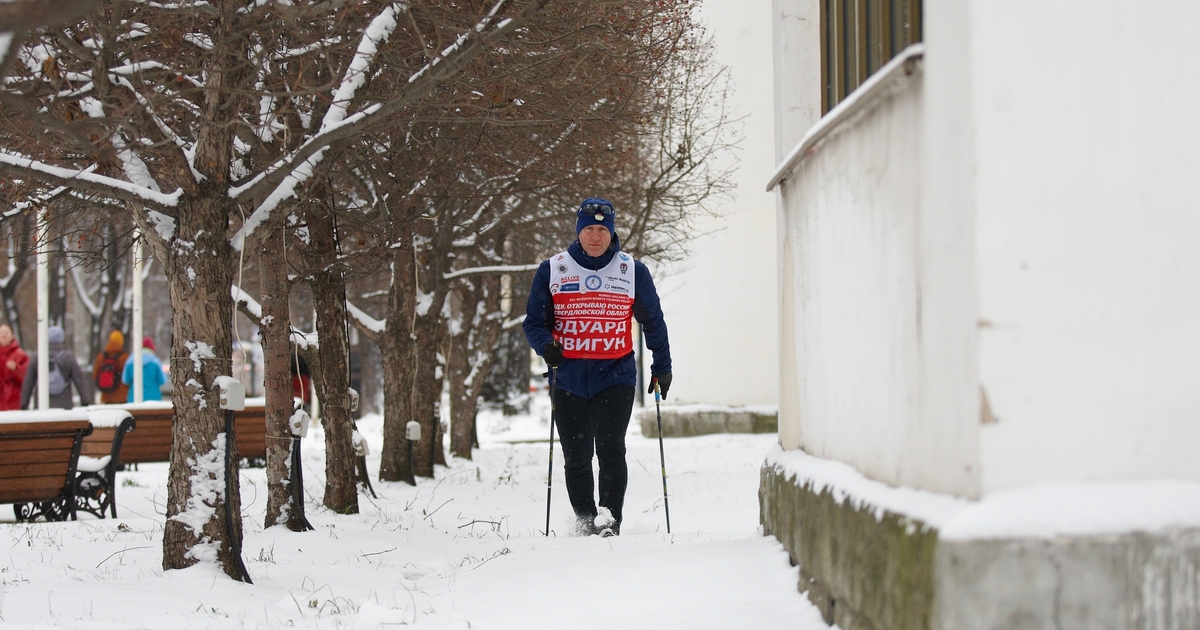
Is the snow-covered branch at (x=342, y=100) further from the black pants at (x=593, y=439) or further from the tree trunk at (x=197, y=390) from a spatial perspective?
the black pants at (x=593, y=439)

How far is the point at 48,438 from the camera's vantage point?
386 inches

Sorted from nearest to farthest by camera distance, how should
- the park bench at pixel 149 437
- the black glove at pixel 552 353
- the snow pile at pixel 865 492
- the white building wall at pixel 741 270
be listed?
1. the snow pile at pixel 865 492
2. the black glove at pixel 552 353
3. the park bench at pixel 149 437
4. the white building wall at pixel 741 270

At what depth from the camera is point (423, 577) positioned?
6301mm

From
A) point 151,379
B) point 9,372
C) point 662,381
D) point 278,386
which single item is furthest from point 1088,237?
point 151,379

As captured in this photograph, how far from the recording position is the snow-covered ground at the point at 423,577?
454 centimetres

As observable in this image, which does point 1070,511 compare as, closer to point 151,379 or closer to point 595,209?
point 595,209

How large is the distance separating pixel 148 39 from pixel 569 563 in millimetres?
3292

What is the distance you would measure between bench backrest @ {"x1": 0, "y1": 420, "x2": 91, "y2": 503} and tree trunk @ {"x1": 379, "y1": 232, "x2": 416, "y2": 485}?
290 centimetres

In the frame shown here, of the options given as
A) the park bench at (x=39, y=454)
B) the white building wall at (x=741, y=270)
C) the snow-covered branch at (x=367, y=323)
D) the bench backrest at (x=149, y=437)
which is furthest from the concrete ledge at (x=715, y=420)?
the park bench at (x=39, y=454)

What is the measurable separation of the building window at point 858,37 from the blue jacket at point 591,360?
6.00 ft

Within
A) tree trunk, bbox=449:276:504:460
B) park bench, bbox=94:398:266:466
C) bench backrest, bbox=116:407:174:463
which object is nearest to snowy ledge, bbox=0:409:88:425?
park bench, bbox=94:398:266:466

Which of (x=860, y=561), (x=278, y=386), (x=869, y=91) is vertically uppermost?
(x=869, y=91)

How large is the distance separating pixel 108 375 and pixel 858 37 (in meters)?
15.7

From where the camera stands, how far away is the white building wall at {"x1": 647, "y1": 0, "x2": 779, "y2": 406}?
2191 centimetres
